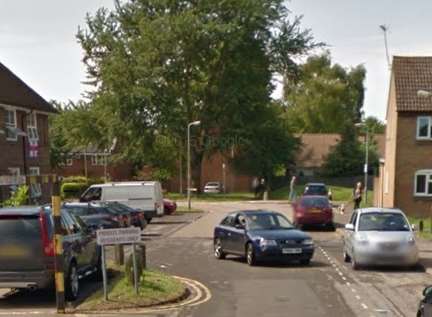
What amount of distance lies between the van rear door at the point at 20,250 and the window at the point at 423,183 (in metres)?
27.9

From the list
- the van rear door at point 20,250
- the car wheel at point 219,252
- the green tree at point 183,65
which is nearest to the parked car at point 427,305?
the van rear door at point 20,250

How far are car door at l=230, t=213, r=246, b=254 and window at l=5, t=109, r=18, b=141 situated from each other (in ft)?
59.1

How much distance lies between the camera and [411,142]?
3559cm

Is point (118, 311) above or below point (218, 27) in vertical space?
below

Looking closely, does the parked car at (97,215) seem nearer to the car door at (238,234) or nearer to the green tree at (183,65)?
the car door at (238,234)

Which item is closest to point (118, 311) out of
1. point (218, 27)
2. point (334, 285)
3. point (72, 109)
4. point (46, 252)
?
point (46, 252)

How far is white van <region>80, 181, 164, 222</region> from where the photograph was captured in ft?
111

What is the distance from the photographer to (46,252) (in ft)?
37.7

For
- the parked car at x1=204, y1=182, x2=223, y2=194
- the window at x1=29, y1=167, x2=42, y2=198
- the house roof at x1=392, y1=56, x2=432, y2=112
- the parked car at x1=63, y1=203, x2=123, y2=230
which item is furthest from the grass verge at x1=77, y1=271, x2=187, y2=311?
the parked car at x1=204, y1=182, x2=223, y2=194

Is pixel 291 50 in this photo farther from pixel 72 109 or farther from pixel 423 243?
pixel 423 243

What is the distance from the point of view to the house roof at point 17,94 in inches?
1311

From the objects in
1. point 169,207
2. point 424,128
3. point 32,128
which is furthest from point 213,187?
point 424,128

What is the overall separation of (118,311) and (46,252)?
162cm

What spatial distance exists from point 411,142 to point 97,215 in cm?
1874
